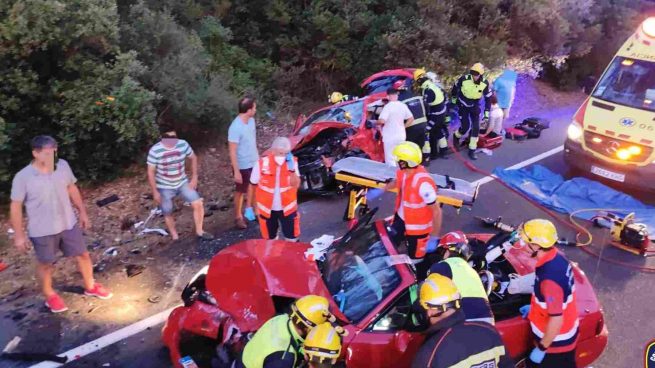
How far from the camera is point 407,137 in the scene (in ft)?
29.5

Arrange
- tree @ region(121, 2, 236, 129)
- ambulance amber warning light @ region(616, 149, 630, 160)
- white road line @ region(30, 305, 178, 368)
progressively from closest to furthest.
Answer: white road line @ region(30, 305, 178, 368)
ambulance amber warning light @ region(616, 149, 630, 160)
tree @ region(121, 2, 236, 129)

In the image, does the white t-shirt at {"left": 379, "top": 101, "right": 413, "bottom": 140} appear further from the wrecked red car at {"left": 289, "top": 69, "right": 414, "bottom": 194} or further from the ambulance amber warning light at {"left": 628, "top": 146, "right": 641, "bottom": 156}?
the ambulance amber warning light at {"left": 628, "top": 146, "right": 641, "bottom": 156}

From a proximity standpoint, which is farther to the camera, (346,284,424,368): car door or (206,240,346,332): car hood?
(206,240,346,332): car hood

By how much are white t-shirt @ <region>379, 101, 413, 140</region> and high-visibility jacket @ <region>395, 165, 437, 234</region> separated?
2.78 meters

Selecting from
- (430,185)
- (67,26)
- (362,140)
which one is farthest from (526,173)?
(67,26)

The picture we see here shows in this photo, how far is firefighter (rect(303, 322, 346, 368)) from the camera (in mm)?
3285

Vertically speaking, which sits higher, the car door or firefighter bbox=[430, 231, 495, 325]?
firefighter bbox=[430, 231, 495, 325]

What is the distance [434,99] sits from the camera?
9.25m

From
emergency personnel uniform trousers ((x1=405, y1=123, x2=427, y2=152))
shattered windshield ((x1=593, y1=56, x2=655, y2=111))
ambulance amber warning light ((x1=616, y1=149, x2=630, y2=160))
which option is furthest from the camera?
emergency personnel uniform trousers ((x1=405, y1=123, x2=427, y2=152))

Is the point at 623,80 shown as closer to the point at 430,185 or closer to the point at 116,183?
the point at 430,185

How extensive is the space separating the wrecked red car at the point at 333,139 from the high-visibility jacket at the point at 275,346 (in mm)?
4646

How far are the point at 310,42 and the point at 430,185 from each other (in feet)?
28.4

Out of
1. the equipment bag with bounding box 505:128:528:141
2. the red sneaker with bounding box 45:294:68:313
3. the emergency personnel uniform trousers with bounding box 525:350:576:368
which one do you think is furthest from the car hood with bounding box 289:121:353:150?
the emergency personnel uniform trousers with bounding box 525:350:576:368

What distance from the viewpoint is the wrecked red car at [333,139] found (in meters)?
8.06
